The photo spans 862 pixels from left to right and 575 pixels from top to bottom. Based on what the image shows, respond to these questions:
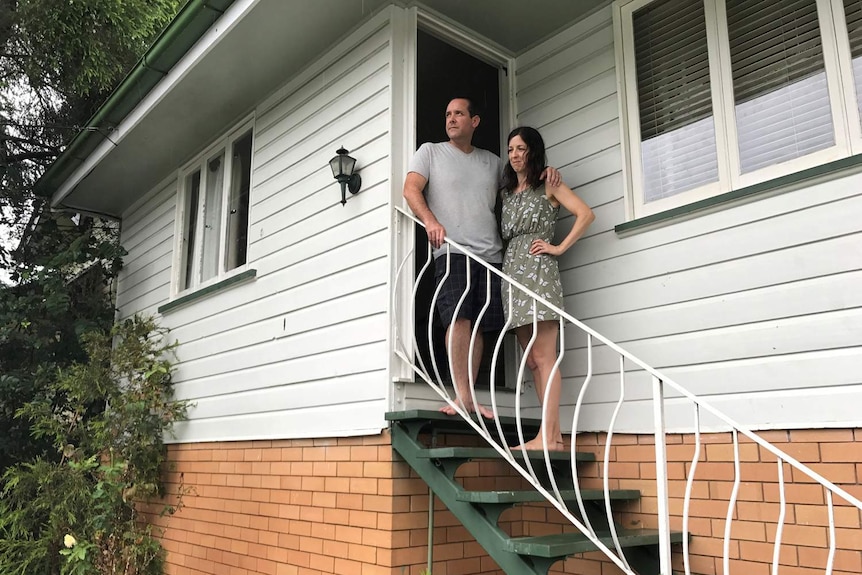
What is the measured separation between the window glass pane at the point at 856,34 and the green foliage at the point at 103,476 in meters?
4.71

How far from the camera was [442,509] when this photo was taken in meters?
3.36

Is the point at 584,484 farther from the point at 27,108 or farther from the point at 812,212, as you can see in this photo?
the point at 27,108

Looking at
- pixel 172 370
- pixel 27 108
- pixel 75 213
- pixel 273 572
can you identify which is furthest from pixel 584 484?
pixel 27 108

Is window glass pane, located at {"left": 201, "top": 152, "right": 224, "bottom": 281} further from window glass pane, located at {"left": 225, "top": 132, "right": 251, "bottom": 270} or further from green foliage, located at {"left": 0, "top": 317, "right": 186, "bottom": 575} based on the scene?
green foliage, located at {"left": 0, "top": 317, "right": 186, "bottom": 575}

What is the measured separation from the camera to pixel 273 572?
13.2 feet

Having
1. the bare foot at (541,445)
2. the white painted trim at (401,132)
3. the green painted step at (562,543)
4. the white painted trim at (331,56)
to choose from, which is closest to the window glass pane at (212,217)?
the white painted trim at (331,56)

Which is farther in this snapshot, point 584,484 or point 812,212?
point 584,484

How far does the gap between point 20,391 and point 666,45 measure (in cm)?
609

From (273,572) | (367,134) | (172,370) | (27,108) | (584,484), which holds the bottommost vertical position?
(273,572)

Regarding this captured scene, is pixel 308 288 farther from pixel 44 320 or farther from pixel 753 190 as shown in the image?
pixel 44 320

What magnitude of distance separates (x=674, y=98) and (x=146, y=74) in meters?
3.49

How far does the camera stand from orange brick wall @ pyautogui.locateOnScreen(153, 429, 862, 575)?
8.66 feet

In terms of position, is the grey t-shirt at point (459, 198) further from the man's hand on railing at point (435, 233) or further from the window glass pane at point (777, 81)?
the window glass pane at point (777, 81)

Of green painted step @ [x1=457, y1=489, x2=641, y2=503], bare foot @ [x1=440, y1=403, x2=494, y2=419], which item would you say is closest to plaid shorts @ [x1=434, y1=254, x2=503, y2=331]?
bare foot @ [x1=440, y1=403, x2=494, y2=419]
